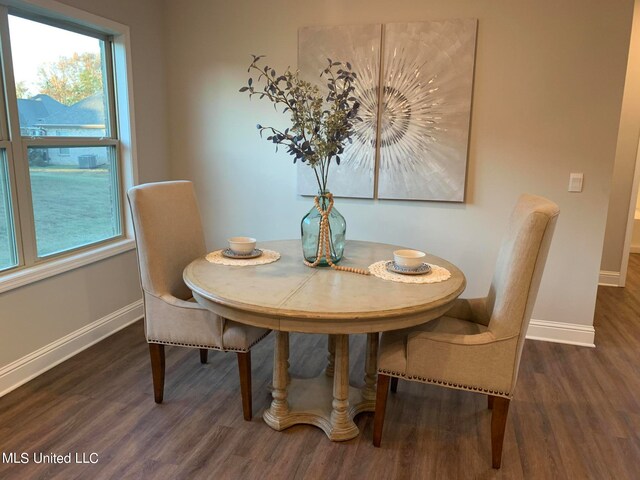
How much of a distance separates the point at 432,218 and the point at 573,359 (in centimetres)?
124

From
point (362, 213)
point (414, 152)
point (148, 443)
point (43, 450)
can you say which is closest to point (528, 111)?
point (414, 152)

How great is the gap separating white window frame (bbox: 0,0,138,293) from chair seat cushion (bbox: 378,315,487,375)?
1936mm

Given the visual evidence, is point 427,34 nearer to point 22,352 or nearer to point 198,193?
point 198,193

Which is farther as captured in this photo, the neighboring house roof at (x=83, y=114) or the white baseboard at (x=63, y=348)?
the neighboring house roof at (x=83, y=114)

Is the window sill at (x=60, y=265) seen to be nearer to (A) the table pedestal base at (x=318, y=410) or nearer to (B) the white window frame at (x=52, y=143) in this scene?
(B) the white window frame at (x=52, y=143)

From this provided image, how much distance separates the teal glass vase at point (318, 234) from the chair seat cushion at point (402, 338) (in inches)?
18.3

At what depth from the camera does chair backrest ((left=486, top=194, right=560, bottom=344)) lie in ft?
5.90

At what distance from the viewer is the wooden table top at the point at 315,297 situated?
178cm

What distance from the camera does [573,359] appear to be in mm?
3033

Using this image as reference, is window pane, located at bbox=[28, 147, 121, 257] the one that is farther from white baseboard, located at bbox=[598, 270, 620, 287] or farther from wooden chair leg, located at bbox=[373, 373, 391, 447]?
white baseboard, located at bbox=[598, 270, 620, 287]

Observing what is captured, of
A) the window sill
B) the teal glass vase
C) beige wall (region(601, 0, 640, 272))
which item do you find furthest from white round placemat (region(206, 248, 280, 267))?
beige wall (region(601, 0, 640, 272))

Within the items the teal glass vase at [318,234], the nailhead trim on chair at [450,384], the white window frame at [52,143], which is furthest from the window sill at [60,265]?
the nailhead trim on chair at [450,384]

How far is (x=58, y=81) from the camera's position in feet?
9.36

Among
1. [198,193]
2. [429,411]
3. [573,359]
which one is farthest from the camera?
[198,193]
